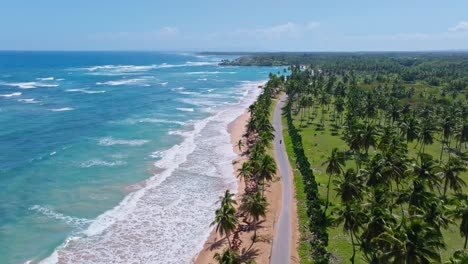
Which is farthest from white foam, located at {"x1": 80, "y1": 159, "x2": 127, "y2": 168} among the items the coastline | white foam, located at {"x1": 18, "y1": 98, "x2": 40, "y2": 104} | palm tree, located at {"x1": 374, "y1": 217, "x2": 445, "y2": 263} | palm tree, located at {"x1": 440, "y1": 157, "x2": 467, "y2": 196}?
white foam, located at {"x1": 18, "y1": 98, "x2": 40, "y2": 104}

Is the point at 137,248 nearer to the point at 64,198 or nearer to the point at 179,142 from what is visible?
the point at 64,198

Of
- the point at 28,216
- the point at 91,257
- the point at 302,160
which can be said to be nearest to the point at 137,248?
the point at 91,257

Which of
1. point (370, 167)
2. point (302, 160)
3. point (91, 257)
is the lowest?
point (91, 257)

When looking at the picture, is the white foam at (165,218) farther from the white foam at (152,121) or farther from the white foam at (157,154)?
the white foam at (152,121)

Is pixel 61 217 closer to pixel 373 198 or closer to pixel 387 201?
pixel 373 198

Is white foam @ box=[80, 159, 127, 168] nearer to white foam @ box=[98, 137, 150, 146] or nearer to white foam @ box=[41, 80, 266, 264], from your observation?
white foam @ box=[41, 80, 266, 264]
